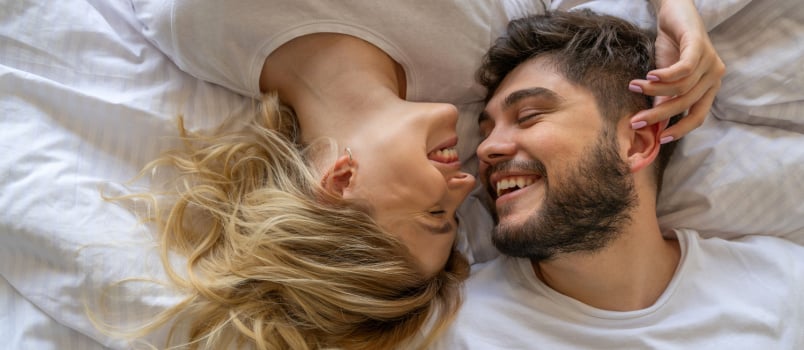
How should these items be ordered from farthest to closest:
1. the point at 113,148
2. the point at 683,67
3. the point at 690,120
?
1. the point at 113,148
2. the point at 690,120
3. the point at 683,67

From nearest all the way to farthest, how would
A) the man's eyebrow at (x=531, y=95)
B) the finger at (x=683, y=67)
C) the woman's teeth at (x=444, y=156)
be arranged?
the finger at (x=683, y=67) → the man's eyebrow at (x=531, y=95) → the woman's teeth at (x=444, y=156)

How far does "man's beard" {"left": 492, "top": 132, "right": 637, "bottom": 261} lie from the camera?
1.31m

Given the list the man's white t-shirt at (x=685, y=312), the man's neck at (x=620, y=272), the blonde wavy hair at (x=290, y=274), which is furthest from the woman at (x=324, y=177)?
the man's neck at (x=620, y=272)

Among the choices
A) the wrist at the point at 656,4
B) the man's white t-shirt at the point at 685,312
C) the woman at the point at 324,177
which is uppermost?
the wrist at the point at 656,4

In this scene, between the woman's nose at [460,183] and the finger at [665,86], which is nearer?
the finger at [665,86]

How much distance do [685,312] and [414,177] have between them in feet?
2.33

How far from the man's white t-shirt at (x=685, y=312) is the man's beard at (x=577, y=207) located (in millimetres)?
187

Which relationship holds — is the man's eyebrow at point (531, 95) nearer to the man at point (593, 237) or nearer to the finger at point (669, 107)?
the man at point (593, 237)

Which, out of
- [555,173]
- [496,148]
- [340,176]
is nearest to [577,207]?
[555,173]

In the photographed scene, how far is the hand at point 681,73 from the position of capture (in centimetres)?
127

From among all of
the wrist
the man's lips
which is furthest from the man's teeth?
the wrist

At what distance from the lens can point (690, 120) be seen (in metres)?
1.36

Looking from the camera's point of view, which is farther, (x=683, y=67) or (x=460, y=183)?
(x=460, y=183)

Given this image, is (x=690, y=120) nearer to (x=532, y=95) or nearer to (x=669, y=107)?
(x=669, y=107)
